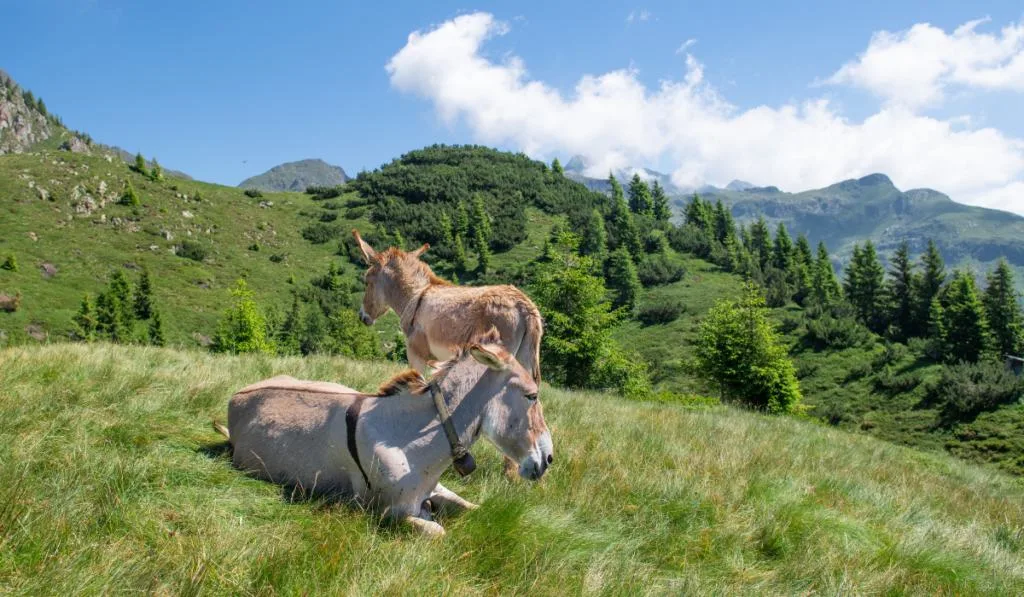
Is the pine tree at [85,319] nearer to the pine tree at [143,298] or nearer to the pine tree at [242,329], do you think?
the pine tree at [143,298]

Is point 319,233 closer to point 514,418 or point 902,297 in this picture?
point 902,297

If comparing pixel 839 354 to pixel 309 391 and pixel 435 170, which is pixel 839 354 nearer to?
pixel 309 391

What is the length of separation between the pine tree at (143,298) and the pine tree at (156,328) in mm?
1184

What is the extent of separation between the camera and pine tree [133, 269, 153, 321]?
56.7 m

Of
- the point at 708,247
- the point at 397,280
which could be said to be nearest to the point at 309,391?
the point at 397,280

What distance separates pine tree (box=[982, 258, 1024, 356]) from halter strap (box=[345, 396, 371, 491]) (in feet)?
213

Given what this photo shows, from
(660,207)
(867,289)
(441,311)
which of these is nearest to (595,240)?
(660,207)

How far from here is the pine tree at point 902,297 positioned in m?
62.0

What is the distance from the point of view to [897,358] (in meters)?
48.7

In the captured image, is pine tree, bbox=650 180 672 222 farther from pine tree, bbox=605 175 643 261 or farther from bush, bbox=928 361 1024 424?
bush, bbox=928 361 1024 424

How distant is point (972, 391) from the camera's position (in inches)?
1467

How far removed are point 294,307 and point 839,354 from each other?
66.2m

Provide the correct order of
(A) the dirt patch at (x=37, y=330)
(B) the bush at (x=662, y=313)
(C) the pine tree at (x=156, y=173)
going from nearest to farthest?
(A) the dirt patch at (x=37, y=330) < (B) the bush at (x=662, y=313) < (C) the pine tree at (x=156, y=173)

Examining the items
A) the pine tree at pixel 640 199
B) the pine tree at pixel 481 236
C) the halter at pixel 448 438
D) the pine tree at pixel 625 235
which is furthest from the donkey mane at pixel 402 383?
the pine tree at pixel 640 199
